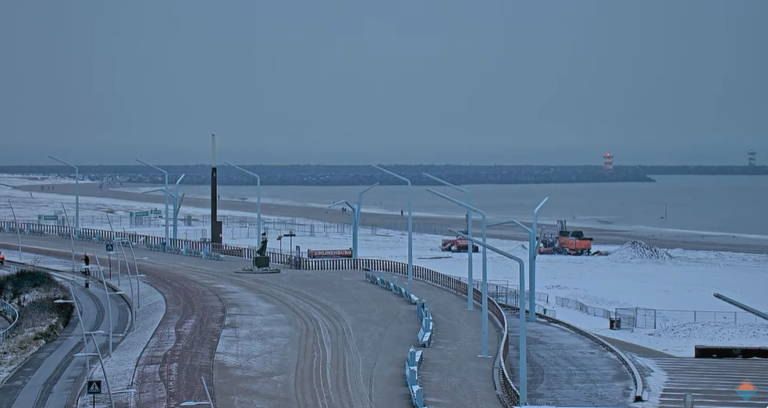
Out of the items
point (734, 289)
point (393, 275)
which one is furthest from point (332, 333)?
point (734, 289)

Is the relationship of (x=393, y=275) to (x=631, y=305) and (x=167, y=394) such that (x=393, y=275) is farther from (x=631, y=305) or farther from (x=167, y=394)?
(x=167, y=394)

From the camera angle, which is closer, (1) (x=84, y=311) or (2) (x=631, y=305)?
(1) (x=84, y=311)

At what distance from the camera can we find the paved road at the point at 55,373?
2614 centimetres

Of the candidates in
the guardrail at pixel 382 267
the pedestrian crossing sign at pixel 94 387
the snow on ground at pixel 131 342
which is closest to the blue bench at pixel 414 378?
the guardrail at pixel 382 267

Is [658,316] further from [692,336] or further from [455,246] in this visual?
[455,246]

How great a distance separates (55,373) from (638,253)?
153 feet

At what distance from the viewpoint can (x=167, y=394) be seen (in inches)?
999

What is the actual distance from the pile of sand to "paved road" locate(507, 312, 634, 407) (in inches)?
1176

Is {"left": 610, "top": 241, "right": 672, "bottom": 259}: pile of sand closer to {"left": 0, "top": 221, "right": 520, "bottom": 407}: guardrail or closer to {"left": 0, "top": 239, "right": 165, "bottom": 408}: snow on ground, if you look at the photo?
{"left": 0, "top": 221, "right": 520, "bottom": 407}: guardrail

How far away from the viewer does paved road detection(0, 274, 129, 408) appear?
2614 cm

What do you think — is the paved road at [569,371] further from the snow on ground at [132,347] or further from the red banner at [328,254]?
the red banner at [328,254]

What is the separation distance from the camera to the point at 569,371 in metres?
31.0

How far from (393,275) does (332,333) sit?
1721 cm

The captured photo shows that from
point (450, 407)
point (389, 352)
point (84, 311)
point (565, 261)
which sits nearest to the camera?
point (450, 407)
